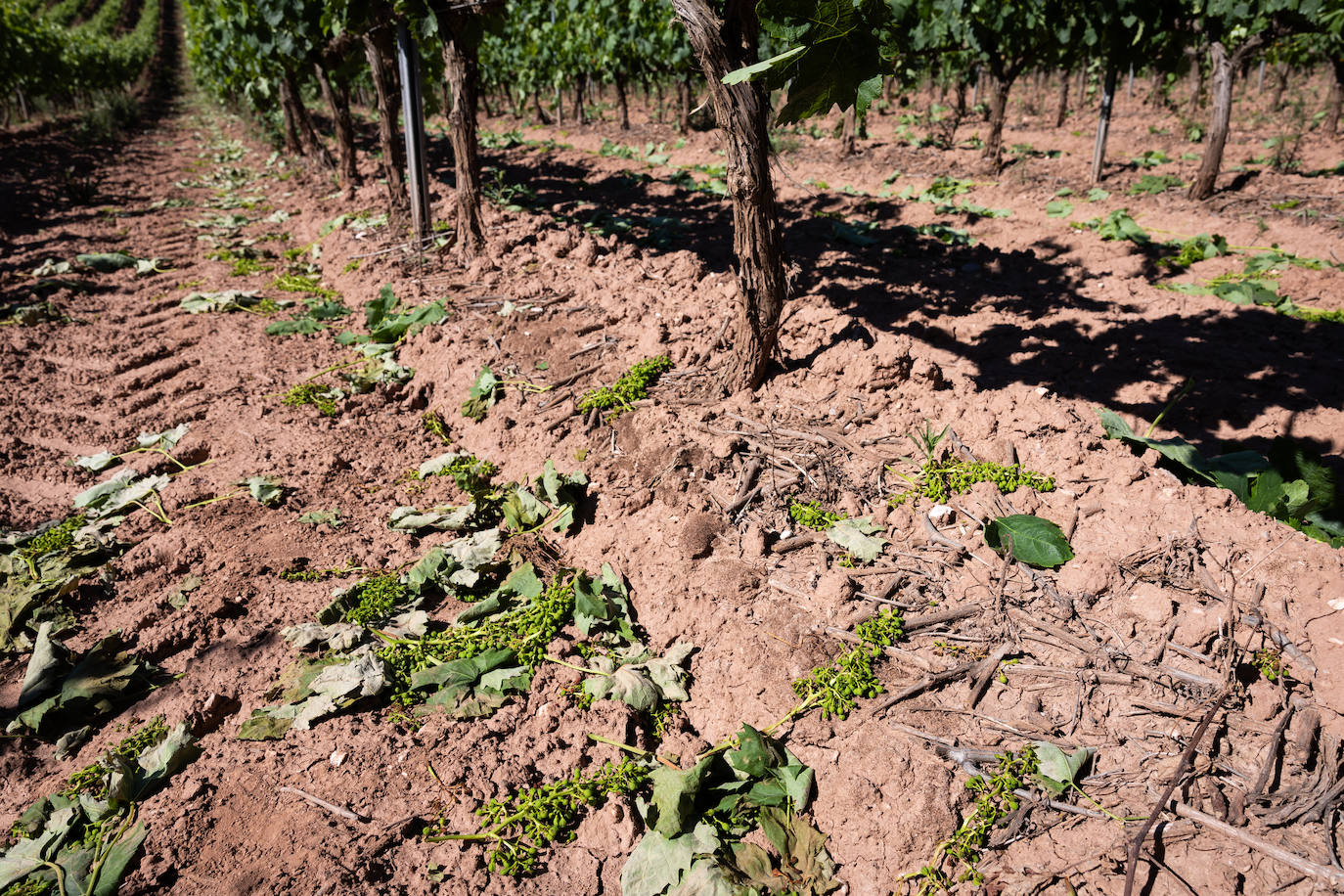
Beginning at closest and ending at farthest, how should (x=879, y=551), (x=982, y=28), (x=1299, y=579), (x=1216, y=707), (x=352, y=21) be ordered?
(x=1216, y=707) < (x=1299, y=579) < (x=879, y=551) < (x=352, y=21) < (x=982, y=28)

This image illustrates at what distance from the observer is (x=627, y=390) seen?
4109 millimetres

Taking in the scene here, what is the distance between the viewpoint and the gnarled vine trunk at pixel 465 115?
258 inches

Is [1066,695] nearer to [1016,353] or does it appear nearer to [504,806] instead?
[504,806]

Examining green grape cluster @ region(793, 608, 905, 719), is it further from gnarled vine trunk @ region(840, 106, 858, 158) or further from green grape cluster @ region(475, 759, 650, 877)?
gnarled vine trunk @ region(840, 106, 858, 158)

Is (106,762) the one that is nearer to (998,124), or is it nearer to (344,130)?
(344,130)

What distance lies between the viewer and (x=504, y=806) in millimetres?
2271

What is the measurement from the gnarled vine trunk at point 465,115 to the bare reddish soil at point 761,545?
33 cm

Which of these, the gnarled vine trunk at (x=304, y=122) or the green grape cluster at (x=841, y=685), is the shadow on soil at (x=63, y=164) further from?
the green grape cluster at (x=841, y=685)

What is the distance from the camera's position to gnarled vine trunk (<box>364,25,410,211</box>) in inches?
318

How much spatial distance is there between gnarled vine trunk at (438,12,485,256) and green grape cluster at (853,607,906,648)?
18.8 ft

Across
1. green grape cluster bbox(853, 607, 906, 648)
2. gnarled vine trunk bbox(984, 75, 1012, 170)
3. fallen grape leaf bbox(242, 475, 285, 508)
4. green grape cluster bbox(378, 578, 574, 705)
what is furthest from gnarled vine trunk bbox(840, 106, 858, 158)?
green grape cluster bbox(378, 578, 574, 705)

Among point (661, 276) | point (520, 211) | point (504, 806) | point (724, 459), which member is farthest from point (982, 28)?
point (504, 806)

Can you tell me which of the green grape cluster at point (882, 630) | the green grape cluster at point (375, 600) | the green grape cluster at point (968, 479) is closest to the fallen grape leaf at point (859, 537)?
the green grape cluster at point (968, 479)

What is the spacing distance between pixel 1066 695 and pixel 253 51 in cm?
1542
